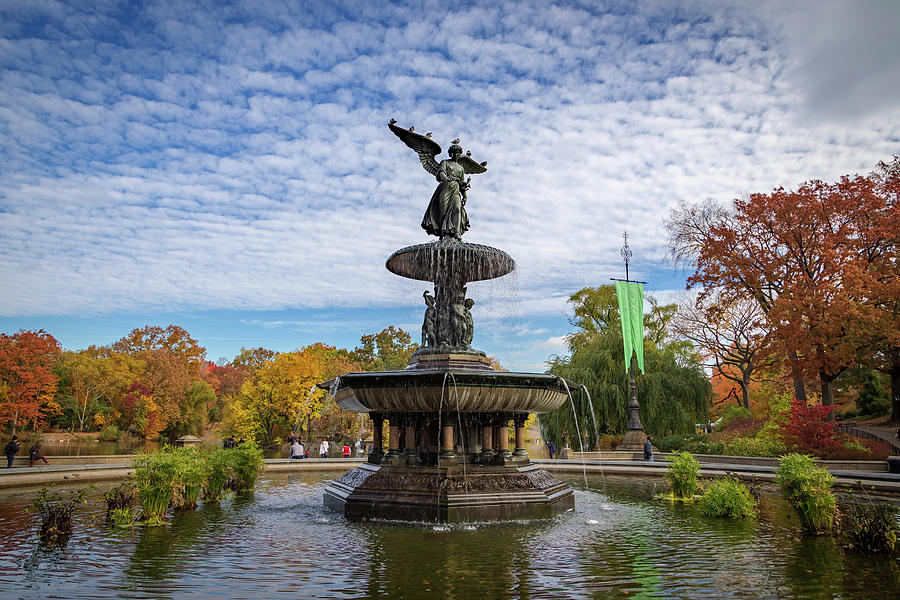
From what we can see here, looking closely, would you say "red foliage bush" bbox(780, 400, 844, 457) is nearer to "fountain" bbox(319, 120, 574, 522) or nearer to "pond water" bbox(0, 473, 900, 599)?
"pond water" bbox(0, 473, 900, 599)

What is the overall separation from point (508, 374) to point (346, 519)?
3.43 meters

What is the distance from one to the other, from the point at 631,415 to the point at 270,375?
65.0 ft

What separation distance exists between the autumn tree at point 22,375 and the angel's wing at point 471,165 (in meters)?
32.0

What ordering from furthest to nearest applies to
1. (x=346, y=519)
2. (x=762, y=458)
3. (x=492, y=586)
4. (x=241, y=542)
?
(x=762, y=458) < (x=346, y=519) < (x=241, y=542) < (x=492, y=586)

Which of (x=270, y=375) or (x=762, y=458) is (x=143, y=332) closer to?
(x=270, y=375)

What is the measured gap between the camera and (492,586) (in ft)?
→ 16.8

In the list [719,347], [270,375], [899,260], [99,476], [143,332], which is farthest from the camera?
[143,332]

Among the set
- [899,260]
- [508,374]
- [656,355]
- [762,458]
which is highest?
[899,260]

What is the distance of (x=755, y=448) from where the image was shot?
21406 mm

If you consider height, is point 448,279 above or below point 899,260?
below

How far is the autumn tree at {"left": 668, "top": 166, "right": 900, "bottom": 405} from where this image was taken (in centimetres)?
2266

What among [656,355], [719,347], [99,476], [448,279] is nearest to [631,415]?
[656,355]

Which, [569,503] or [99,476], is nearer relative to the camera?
[569,503]

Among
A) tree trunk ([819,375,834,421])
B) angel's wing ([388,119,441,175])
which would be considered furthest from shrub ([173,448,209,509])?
tree trunk ([819,375,834,421])
